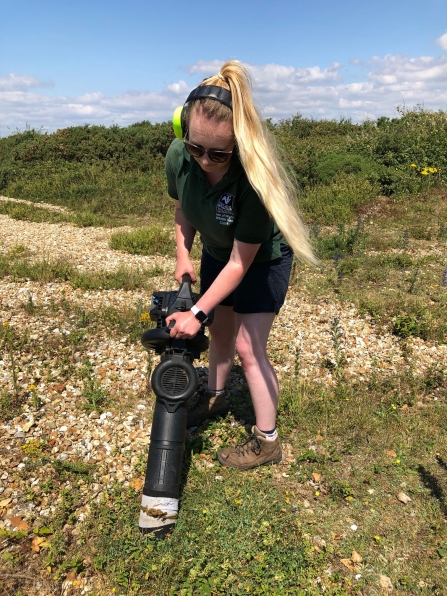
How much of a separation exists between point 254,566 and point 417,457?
149 cm

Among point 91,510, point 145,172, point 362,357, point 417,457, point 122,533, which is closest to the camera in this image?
point 122,533

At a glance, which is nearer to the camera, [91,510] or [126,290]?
[91,510]

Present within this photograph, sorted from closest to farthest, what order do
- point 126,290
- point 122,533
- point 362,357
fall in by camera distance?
point 122,533
point 362,357
point 126,290

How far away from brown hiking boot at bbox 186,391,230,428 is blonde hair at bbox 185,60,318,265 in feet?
5.58

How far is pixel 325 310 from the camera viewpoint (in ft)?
18.5

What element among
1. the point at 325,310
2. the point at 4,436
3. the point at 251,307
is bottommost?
the point at 4,436

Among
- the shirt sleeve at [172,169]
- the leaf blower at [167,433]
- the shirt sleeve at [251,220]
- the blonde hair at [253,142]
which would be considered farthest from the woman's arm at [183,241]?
the blonde hair at [253,142]

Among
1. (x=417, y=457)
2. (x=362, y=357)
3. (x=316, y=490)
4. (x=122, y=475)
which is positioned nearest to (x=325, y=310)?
(x=362, y=357)

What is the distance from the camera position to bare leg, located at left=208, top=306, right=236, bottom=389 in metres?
→ 3.14

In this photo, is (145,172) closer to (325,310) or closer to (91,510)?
(325,310)

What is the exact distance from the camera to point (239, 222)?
2.30m

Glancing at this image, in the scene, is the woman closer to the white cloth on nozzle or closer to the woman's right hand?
the woman's right hand

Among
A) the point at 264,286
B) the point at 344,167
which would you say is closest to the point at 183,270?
the point at 264,286

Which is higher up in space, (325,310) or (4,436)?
(325,310)
